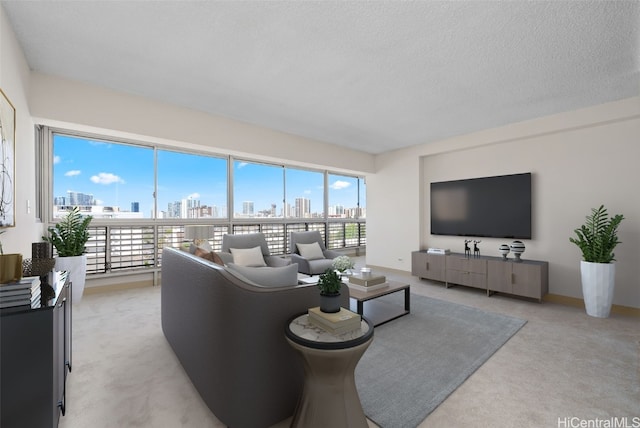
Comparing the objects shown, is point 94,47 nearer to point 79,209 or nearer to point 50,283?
point 50,283

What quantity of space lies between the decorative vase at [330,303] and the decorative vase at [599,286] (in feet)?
11.5

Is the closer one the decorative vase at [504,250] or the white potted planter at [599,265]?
the white potted planter at [599,265]

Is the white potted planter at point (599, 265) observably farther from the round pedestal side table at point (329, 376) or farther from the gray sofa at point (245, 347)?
the round pedestal side table at point (329, 376)

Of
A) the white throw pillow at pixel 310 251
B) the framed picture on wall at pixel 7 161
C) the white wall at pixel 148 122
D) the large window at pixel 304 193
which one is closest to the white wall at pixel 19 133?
the framed picture on wall at pixel 7 161

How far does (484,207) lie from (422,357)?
3.20 metres

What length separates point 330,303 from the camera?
1496mm

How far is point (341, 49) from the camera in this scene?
92.7 inches

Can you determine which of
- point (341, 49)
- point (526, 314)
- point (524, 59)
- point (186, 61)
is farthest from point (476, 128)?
point (186, 61)

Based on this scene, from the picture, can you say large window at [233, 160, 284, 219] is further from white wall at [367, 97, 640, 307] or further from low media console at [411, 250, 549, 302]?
low media console at [411, 250, 549, 302]

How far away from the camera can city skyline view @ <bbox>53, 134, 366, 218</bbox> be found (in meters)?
4.07

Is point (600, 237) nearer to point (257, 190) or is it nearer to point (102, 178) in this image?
point (257, 190)

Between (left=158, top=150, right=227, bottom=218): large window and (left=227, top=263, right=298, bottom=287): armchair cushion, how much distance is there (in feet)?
11.7

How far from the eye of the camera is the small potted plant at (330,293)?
1.50 metres

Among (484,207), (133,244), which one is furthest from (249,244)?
(484,207)
